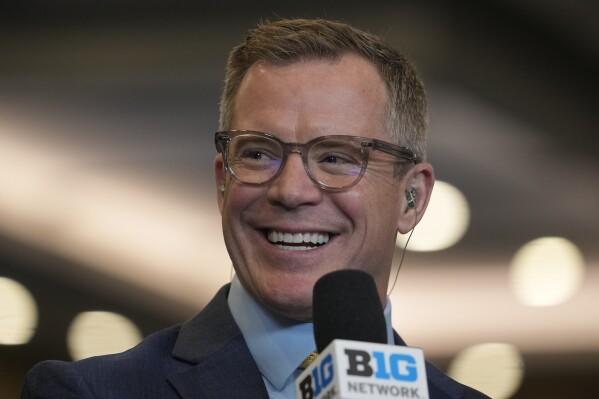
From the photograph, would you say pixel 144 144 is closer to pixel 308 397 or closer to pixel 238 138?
pixel 238 138

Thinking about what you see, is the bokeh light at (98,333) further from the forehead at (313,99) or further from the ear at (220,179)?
the forehead at (313,99)

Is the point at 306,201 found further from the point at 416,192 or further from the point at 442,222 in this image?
the point at 442,222

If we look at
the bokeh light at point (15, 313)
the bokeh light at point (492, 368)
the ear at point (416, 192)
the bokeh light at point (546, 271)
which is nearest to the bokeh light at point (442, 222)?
the bokeh light at point (546, 271)

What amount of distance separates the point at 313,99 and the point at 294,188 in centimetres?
18

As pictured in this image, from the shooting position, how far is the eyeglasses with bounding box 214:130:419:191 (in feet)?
6.21

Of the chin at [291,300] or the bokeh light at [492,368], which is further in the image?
the bokeh light at [492,368]

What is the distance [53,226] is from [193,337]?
4.21 meters

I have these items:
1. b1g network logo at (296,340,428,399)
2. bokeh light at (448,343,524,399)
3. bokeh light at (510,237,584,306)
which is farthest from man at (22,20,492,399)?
bokeh light at (448,343,524,399)

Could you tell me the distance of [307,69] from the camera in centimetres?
199

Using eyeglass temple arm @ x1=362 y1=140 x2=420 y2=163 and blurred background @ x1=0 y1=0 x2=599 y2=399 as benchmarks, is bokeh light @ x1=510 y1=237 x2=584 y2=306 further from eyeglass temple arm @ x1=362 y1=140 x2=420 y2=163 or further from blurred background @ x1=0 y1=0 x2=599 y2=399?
eyeglass temple arm @ x1=362 y1=140 x2=420 y2=163

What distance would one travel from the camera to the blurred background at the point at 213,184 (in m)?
5.02

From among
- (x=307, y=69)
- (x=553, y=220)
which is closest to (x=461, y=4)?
(x=553, y=220)

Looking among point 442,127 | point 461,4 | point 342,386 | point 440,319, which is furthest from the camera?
point 440,319

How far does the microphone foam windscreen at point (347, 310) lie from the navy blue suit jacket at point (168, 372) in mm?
565
